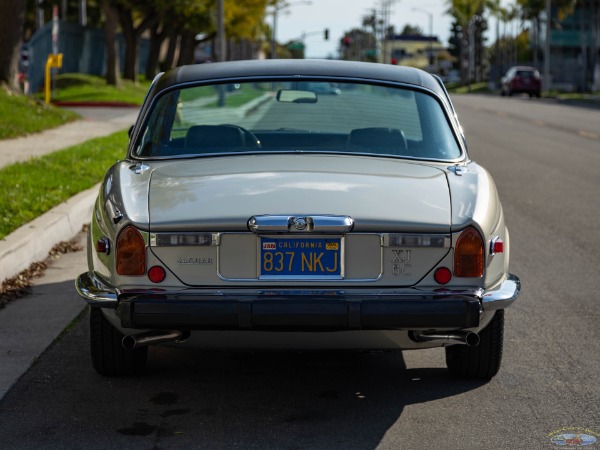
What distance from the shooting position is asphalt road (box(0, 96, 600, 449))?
4945 mm

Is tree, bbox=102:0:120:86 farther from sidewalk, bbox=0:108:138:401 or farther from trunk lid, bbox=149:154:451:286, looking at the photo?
trunk lid, bbox=149:154:451:286

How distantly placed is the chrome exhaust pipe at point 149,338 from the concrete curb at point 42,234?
294cm

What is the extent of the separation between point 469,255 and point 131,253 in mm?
1490

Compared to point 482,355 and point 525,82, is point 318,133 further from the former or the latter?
point 525,82

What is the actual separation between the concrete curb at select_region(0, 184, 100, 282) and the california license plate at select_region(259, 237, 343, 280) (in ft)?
11.4

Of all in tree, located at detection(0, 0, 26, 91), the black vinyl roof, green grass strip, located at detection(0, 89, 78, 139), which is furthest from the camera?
tree, located at detection(0, 0, 26, 91)

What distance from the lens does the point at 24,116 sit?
76.1 ft

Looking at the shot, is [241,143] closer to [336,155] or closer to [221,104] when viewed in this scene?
[336,155]

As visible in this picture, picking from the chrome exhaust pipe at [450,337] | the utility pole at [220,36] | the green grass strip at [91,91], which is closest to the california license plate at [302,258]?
the chrome exhaust pipe at [450,337]

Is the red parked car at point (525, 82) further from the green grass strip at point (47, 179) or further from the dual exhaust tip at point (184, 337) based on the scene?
the dual exhaust tip at point (184, 337)

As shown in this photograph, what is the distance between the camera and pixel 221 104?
1164 inches

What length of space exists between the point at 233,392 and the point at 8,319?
7.07ft

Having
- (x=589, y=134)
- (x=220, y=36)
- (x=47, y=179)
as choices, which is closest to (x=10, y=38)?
(x=220, y=36)

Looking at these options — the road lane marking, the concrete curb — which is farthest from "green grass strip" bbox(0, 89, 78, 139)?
the road lane marking
